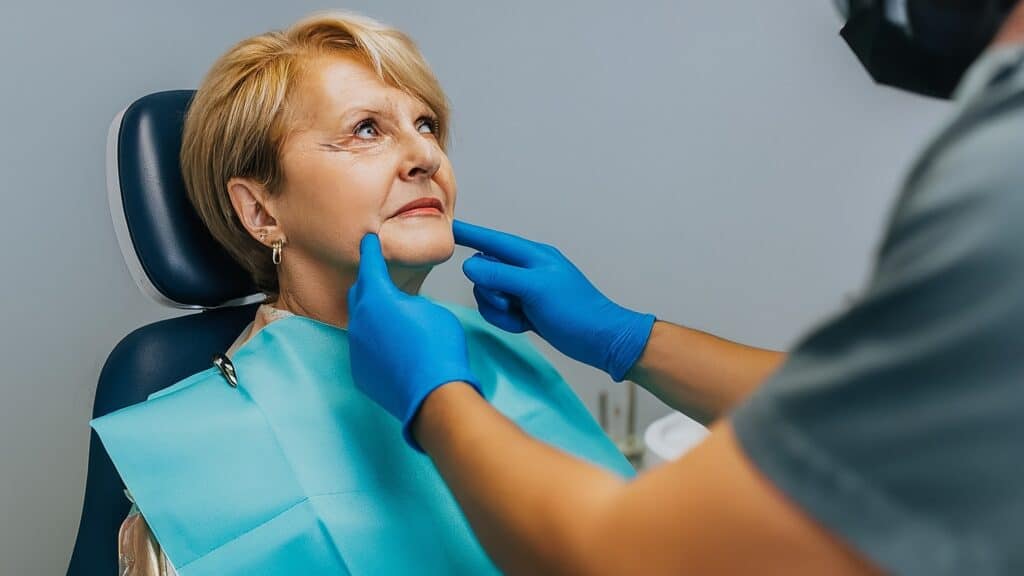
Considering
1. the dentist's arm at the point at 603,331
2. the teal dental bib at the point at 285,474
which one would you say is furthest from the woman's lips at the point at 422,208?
the teal dental bib at the point at 285,474

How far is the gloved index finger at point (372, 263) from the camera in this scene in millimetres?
968

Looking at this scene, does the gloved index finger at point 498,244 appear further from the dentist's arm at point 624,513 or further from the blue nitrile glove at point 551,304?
the dentist's arm at point 624,513

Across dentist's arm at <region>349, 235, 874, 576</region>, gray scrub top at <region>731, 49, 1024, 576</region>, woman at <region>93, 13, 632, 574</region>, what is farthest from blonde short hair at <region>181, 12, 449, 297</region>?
gray scrub top at <region>731, 49, 1024, 576</region>

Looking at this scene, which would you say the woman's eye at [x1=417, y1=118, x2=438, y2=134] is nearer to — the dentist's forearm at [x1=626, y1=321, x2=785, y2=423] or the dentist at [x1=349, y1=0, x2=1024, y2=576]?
the dentist's forearm at [x1=626, y1=321, x2=785, y2=423]

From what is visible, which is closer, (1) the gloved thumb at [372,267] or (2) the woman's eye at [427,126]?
(1) the gloved thumb at [372,267]

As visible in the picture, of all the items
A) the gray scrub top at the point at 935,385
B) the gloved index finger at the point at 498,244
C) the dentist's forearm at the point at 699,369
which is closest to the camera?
the gray scrub top at the point at 935,385

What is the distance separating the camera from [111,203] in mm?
1165

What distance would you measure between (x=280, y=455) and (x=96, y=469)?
12.8 inches

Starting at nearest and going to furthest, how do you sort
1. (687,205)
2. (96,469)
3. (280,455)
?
(280,455) < (96,469) < (687,205)

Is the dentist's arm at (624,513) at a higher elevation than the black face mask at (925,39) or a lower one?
lower

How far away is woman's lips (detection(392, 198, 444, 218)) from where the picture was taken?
109cm

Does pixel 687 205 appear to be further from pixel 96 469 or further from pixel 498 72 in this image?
pixel 96 469

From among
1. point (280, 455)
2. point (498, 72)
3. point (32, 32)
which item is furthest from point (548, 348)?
point (32, 32)

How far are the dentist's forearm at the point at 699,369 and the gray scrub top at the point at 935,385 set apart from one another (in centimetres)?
63
